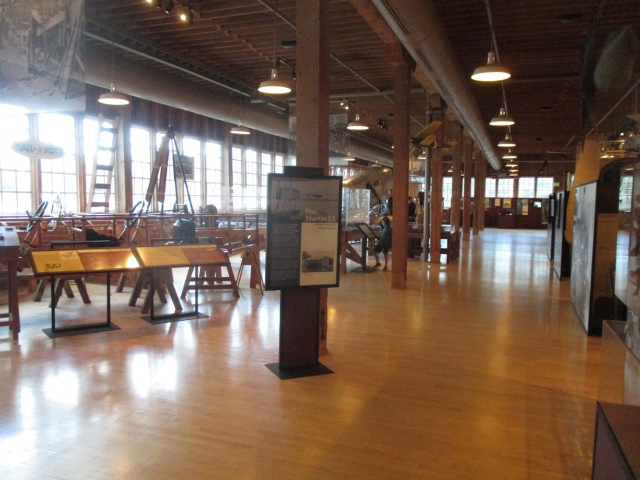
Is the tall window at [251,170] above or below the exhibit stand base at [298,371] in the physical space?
above

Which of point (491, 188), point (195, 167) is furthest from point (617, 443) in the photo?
point (491, 188)

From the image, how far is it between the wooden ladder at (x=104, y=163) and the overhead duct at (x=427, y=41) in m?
7.51

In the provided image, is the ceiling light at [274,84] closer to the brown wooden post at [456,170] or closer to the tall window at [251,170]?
the brown wooden post at [456,170]

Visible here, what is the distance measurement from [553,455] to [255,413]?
1.79 metres

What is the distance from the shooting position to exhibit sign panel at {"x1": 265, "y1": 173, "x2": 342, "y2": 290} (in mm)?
3898

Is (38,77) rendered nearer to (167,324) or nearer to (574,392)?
(167,324)

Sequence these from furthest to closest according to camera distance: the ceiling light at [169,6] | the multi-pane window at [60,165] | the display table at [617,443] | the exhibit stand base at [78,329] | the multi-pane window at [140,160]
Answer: the multi-pane window at [140,160] < the multi-pane window at [60,165] < the ceiling light at [169,6] < the exhibit stand base at [78,329] < the display table at [617,443]

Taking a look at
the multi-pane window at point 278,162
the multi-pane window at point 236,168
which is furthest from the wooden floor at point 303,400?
the multi-pane window at point 278,162

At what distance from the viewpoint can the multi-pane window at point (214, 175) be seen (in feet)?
52.2

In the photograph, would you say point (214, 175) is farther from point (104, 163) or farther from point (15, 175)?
point (15, 175)

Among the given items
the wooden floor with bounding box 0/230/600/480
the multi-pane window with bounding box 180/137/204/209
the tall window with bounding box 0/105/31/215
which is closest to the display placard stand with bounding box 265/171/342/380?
the wooden floor with bounding box 0/230/600/480

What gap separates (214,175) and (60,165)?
5648mm

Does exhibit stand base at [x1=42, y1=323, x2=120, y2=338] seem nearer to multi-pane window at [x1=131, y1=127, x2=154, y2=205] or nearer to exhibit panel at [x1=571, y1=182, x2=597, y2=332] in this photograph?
exhibit panel at [x1=571, y1=182, x2=597, y2=332]

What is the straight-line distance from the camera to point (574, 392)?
3754mm
